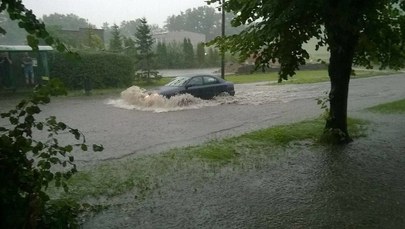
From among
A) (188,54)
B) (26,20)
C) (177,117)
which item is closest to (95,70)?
(177,117)

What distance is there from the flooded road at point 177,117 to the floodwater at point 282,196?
305 cm

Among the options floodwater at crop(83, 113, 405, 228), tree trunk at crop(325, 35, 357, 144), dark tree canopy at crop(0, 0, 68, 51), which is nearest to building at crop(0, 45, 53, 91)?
tree trunk at crop(325, 35, 357, 144)

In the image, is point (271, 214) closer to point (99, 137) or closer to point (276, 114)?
point (99, 137)

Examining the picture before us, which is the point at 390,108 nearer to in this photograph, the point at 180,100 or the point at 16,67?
the point at 180,100

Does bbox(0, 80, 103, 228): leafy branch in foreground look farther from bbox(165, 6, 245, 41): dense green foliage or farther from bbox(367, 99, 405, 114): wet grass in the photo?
bbox(165, 6, 245, 41): dense green foliage

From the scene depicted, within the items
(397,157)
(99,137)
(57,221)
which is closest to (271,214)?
(57,221)

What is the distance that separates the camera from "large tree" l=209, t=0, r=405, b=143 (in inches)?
295

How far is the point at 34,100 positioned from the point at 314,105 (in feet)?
49.3

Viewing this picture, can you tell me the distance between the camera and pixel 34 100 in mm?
3969

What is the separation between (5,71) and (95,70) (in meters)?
5.39

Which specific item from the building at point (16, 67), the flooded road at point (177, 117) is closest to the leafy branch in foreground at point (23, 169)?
the flooded road at point (177, 117)

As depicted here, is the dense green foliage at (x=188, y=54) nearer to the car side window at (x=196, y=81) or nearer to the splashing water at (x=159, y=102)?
the car side window at (x=196, y=81)

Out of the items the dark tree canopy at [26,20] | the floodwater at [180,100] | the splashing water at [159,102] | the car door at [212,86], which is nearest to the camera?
the dark tree canopy at [26,20]

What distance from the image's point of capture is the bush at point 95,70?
24297 mm
